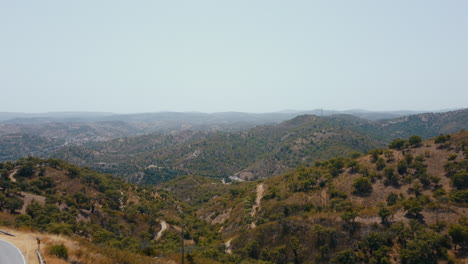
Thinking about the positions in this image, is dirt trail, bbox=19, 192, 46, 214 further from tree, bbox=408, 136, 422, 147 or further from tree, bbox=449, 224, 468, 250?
tree, bbox=408, 136, 422, 147

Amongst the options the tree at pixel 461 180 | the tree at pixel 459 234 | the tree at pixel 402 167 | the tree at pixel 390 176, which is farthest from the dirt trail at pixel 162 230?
the tree at pixel 461 180

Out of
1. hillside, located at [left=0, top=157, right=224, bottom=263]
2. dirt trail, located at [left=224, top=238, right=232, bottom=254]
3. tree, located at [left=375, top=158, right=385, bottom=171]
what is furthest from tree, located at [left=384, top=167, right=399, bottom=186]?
hillside, located at [left=0, top=157, right=224, bottom=263]

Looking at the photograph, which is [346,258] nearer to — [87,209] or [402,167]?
[402,167]

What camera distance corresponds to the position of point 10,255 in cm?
1862

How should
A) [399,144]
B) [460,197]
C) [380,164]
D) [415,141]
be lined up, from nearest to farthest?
[460,197], [380,164], [415,141], [399,144]

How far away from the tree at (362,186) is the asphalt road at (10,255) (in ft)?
227

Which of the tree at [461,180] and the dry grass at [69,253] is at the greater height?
the dry grass at [69,253]

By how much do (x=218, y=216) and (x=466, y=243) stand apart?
230 ft

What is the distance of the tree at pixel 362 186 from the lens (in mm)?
61906

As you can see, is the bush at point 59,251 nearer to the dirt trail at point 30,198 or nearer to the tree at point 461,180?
the dirt trail at point 30,198

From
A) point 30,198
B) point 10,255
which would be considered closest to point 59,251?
point 10,255

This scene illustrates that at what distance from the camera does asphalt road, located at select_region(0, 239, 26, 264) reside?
697 inches

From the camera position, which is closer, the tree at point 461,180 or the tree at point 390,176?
the tree at point 461,180

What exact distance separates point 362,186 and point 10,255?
232 ft
